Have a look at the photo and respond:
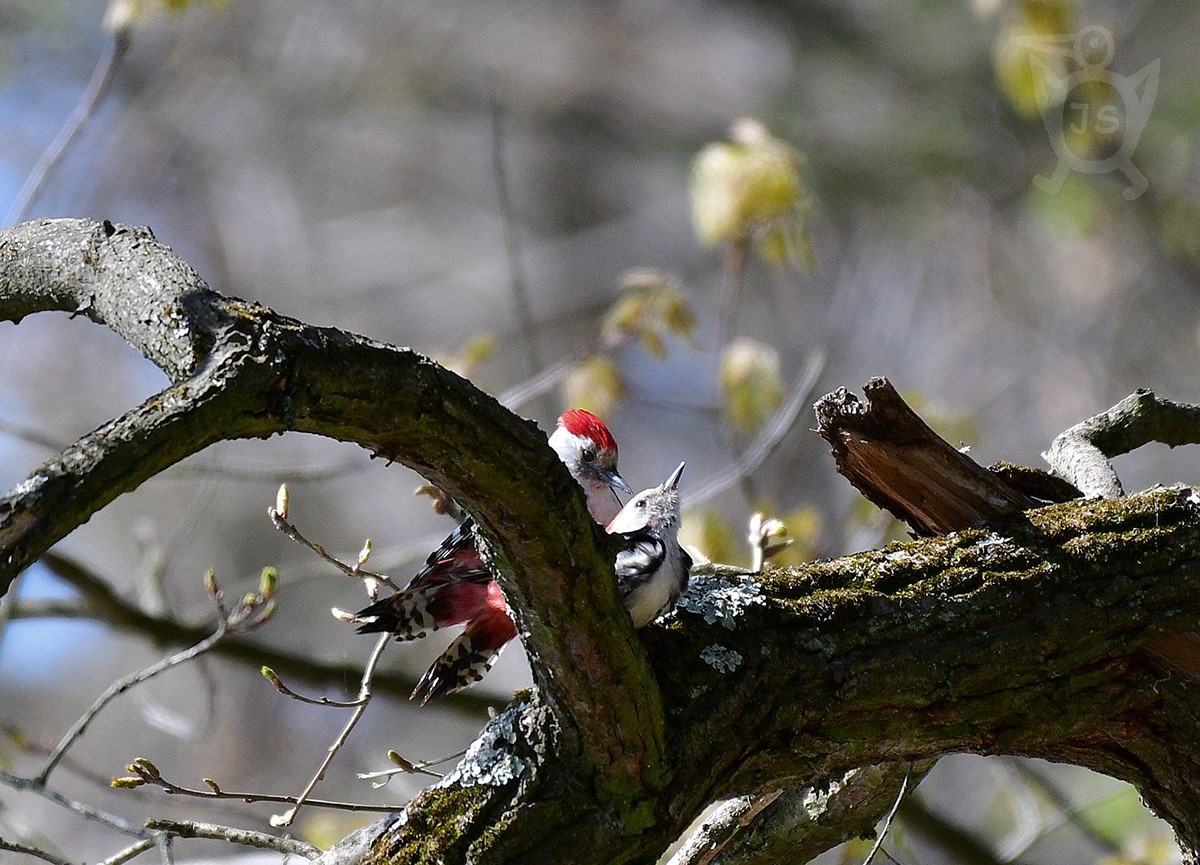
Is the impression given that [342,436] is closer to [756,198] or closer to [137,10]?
[756,198]

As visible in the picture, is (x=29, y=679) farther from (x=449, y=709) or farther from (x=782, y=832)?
(x=782, y=832)

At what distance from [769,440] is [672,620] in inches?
95.0

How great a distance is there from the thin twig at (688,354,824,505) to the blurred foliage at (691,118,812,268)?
507 mm

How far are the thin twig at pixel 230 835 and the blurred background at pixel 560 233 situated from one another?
3.63 meters

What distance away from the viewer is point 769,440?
14.9 ft

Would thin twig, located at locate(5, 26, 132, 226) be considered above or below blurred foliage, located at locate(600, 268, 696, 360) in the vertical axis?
above

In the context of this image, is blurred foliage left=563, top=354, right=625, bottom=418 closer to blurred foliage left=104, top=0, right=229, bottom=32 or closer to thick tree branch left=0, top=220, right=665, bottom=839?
blurred foliage left=104, top=0, right=229, bottom=32

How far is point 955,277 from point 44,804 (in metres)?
9.46

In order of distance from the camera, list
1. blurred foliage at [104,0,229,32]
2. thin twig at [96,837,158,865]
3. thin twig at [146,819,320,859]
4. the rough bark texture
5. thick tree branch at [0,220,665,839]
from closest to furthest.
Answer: thick tree branch at [0,220,665,839] → the rough bark texture → thin twig at [146,819,320,859] → thin twig at [96,837,158,865] → blurred foliage at [104,0,229,32]

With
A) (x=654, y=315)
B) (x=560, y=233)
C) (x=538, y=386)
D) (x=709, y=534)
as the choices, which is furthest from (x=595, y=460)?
(x=560, y=233)

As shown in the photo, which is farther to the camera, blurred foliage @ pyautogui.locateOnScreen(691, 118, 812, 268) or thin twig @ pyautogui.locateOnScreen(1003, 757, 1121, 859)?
blurred foliage @ pyautogui.locateOnScreen(691, 118, 812, 268)

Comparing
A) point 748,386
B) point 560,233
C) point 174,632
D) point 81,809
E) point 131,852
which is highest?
point 560,233

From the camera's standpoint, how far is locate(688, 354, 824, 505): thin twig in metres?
4.30

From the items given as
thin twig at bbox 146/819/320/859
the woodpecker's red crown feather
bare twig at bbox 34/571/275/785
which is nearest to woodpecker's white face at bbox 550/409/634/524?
the woodpecker's red crown feather
